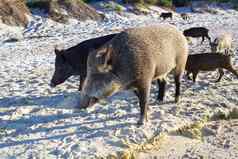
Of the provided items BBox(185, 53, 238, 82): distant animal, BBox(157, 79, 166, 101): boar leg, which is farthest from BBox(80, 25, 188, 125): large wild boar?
BBox(185, 53, 238, 82): distant animal

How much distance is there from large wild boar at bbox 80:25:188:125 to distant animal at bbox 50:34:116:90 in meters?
1.33

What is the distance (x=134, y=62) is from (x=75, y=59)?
7.11 feet

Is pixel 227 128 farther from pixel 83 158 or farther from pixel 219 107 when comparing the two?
pixel 83 158

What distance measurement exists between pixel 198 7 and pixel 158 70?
33.0 meters

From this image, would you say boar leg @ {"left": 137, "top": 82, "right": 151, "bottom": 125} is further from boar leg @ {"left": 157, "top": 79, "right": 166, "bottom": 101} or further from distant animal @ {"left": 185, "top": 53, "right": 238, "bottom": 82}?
distant animal @ {"left": 185, "top": 53, "right": 238, "bottom": 82}

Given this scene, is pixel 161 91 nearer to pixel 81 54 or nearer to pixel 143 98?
pixel 143 98

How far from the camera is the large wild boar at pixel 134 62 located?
587cm

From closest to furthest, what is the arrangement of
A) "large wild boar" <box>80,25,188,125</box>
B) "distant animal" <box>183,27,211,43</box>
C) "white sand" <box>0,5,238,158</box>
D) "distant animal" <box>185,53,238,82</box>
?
"large wild boar" <box>80,25,188,125</box> → "white sand" <box>0,5,238,158</box> → "distant animal" <box>185,53,238,82</box> → "distant animal" <box>183,27,211,43</box>

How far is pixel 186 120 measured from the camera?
6.99 meters

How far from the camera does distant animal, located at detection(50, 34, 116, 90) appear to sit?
8.01 meters

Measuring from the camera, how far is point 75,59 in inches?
319

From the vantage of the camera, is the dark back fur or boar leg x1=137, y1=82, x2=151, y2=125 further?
the dark back fur

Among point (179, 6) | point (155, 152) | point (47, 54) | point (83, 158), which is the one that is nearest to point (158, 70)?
point (155, 152)

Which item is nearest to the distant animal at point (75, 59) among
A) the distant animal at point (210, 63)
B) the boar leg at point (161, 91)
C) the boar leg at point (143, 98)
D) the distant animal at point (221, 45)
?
the boar leg at point (161, 91)
